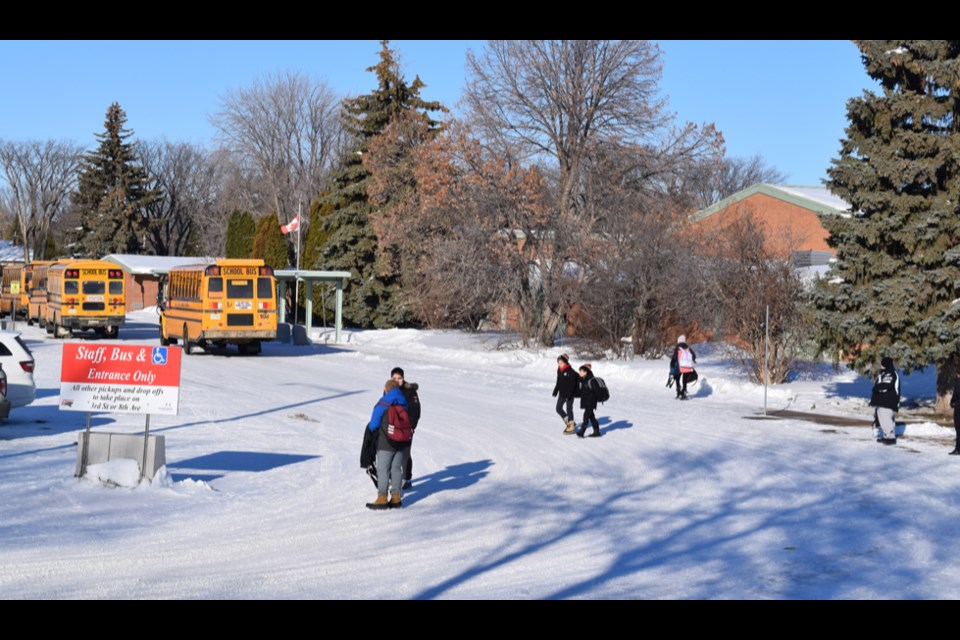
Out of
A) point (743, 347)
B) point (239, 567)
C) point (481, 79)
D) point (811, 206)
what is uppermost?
point (481, 79)

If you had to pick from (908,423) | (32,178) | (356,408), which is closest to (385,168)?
(356,408)

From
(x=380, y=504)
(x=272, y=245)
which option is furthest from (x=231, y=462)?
(x=272, y=245)

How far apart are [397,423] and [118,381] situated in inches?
154

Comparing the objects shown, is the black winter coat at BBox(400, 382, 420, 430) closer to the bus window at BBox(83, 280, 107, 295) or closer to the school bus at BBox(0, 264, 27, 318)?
the bus window at BBox(83, 280, 107, 295)

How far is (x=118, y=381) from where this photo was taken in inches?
572

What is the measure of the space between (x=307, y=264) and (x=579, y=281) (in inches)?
1261

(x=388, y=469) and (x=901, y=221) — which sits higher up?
(x=901, y=221)

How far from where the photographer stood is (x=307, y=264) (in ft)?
228

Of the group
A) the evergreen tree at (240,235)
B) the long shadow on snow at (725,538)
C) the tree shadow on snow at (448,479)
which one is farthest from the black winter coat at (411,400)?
the evergreen tree at (240,235)

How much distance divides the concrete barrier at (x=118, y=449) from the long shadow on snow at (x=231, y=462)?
71cm

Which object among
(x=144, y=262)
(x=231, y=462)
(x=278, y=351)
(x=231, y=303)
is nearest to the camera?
(x=231, y=462)

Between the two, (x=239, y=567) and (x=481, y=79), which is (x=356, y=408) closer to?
(x=239, y=567)

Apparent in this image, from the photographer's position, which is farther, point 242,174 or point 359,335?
point 242,174

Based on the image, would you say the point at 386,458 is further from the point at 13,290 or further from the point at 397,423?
the point at 13,290
